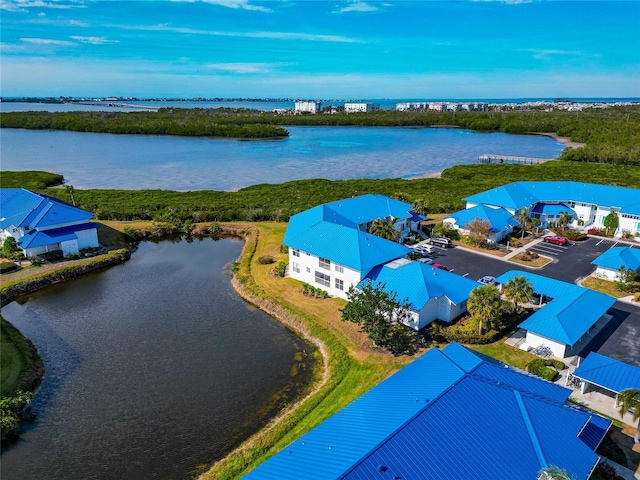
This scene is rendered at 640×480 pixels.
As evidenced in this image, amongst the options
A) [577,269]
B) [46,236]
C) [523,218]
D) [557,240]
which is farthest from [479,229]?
[46,236]

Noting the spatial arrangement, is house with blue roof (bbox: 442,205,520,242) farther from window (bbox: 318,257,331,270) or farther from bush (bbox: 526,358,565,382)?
bush (bbox: 526,358,565,382)

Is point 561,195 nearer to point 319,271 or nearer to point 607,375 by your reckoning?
point 319,271

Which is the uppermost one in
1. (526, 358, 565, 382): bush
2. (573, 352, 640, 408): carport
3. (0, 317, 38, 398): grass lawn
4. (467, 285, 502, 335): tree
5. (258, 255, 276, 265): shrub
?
(467, 285, 502, 335): tree

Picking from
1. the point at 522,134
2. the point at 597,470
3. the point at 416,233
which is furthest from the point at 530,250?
the point at 522,134

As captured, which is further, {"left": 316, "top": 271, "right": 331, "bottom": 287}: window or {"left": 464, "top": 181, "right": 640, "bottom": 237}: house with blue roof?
{"left": 464, "top": 181, "right": 640, "bottom": 237}: house with blue roof

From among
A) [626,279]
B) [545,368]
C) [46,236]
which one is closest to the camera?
[545,368]

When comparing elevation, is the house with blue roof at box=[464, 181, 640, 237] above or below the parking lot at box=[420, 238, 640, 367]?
above

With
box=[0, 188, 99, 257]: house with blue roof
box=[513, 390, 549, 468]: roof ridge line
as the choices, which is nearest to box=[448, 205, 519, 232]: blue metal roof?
box=[513, 390, 549, 468]: roof ridge line

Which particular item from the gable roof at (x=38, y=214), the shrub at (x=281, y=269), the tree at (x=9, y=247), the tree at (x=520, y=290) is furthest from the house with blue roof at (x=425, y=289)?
the tree at (x=9, y=247)
